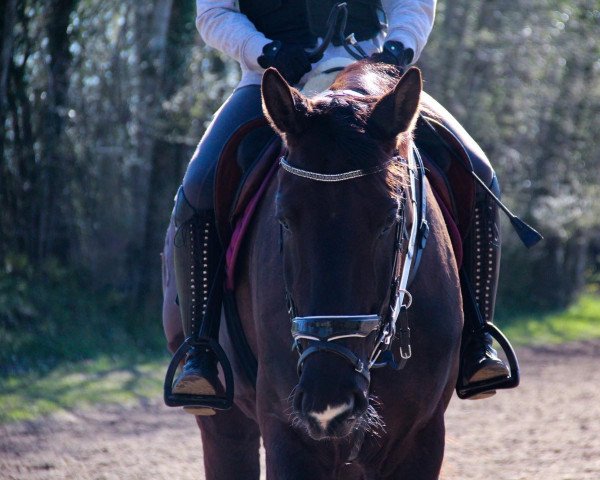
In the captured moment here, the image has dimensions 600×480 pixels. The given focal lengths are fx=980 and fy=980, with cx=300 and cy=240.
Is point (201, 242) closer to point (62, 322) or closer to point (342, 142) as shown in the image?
point (342, 142)

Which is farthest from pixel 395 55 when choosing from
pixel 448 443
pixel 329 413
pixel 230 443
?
pixel 448 443

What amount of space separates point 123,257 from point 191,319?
772 centimetres

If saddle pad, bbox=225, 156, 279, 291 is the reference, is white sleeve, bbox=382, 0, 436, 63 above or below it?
above

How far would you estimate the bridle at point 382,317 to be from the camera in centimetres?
296

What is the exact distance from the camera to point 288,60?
4137 millimetres

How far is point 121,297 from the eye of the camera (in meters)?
11.6

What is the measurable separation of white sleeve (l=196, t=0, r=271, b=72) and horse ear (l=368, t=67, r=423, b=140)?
118 cm

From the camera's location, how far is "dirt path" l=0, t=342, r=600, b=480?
652cm

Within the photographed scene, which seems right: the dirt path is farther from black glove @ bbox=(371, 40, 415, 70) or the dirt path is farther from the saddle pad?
black glove @ bbox=(371, 40, 415, 70)

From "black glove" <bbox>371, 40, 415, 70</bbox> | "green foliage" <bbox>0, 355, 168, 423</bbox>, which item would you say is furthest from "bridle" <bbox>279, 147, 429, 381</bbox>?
"green foliage" <bbox>0, 355, 168, 423</bbox>

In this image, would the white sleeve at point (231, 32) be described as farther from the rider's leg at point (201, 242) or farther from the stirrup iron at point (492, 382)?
the stirrup iron at point (492, 382)

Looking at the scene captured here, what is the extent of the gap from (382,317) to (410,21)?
5.93 feet

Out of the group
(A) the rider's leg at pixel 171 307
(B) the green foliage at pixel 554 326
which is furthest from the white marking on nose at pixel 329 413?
(B) the green foliage at pixel 554 326

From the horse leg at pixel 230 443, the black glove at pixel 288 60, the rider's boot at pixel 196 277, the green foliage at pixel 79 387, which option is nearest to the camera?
the black glove at pixel 288 60
